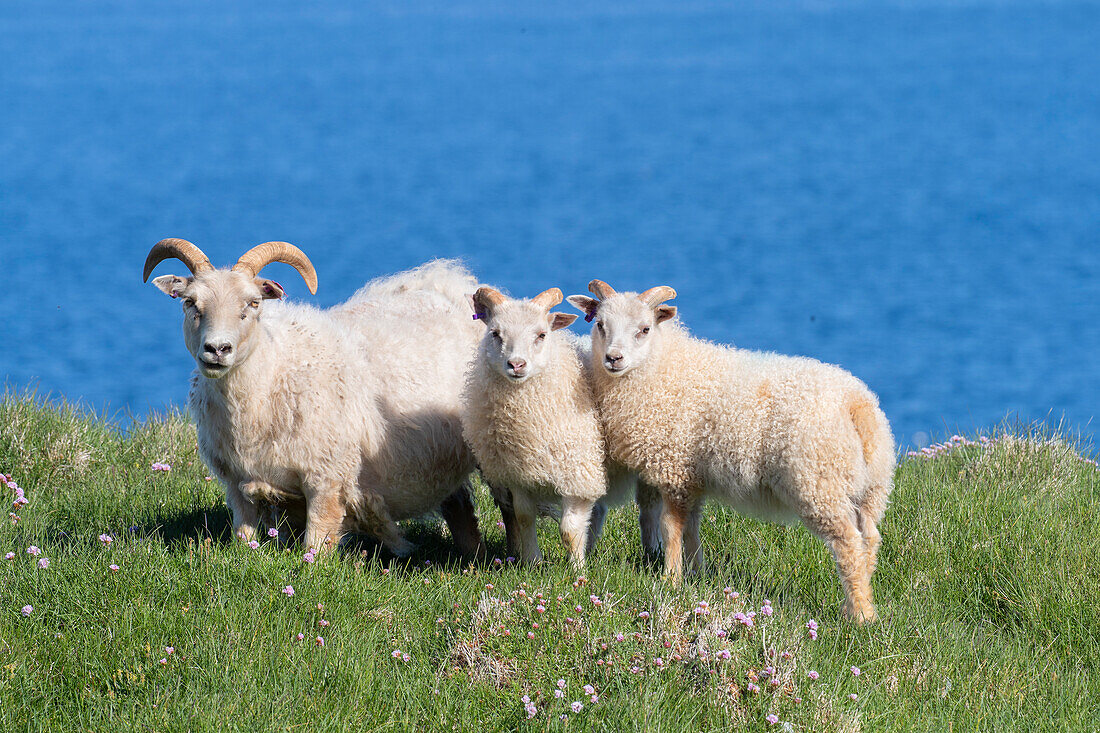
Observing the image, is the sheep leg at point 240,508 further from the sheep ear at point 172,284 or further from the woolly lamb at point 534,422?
the woolly lamb at point 534,422

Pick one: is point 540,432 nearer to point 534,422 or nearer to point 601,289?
point 534,422

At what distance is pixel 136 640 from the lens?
4.75m

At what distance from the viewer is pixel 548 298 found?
639cm

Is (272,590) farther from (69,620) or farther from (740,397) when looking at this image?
(740,397)

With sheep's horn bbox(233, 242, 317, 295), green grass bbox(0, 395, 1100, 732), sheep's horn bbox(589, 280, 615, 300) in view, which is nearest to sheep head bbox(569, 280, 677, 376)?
sheep's horn bbox(589, 280, 615, 300)

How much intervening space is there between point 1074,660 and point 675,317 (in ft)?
9.72

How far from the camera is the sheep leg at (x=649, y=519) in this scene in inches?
273

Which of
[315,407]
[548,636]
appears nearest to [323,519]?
[315,407]

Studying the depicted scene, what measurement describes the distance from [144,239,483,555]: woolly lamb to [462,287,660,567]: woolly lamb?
60cm

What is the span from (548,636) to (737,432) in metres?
1.67

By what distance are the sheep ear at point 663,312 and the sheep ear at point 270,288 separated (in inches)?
85.8

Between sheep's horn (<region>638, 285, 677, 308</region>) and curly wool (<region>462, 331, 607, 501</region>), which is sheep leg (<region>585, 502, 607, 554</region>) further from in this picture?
sheep's horn (<region>638, 285, 677, 308</region>)

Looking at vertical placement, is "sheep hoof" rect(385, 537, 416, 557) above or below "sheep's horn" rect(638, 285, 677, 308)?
below

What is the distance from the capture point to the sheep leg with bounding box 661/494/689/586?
6184mm
